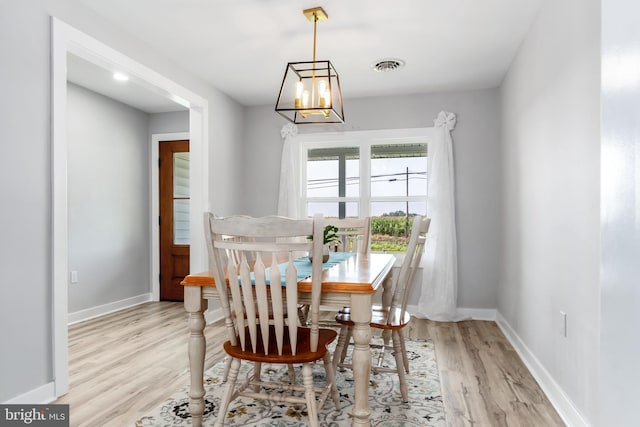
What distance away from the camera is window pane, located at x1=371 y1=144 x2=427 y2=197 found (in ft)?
15.4

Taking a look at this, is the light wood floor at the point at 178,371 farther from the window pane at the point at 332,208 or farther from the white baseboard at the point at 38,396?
the window pane at the point at 332,208

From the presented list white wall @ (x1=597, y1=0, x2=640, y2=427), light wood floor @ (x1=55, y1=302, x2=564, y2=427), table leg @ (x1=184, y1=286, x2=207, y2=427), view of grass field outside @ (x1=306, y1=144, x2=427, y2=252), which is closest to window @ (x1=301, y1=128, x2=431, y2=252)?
view of grass field outside @ (x1=306, y1=144, x2=427, y2=252)

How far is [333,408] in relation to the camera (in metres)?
2.21

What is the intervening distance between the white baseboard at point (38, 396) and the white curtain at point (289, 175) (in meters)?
2.89

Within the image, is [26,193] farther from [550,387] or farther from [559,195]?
[550,387]

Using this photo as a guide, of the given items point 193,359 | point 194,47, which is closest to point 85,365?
point 193,359

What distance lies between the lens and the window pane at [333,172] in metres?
4.88

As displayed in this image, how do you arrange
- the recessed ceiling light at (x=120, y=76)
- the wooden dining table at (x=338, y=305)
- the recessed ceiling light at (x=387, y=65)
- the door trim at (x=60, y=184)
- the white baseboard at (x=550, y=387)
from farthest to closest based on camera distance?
the recessed ceiling light at (x=387, y=65) → the recessed ceiling light at (x=120, y=76) → the door trim at (x=60, y=184) → the white baseboard at (x=550, y=387) → the wooden dining table at (x=338, y=305)

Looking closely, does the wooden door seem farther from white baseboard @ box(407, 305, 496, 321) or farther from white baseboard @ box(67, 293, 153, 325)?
white baseboard @ box(407, 305, 496, 321)

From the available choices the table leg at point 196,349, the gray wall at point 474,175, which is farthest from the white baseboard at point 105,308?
the gray wall at point 474,175

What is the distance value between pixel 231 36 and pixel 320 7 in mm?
836

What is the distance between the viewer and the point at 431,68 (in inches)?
150

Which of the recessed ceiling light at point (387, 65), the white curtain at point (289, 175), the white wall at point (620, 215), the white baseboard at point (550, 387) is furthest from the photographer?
the white curtain at point (289, 175)

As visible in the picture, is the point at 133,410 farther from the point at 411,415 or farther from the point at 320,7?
the point at 320,7
